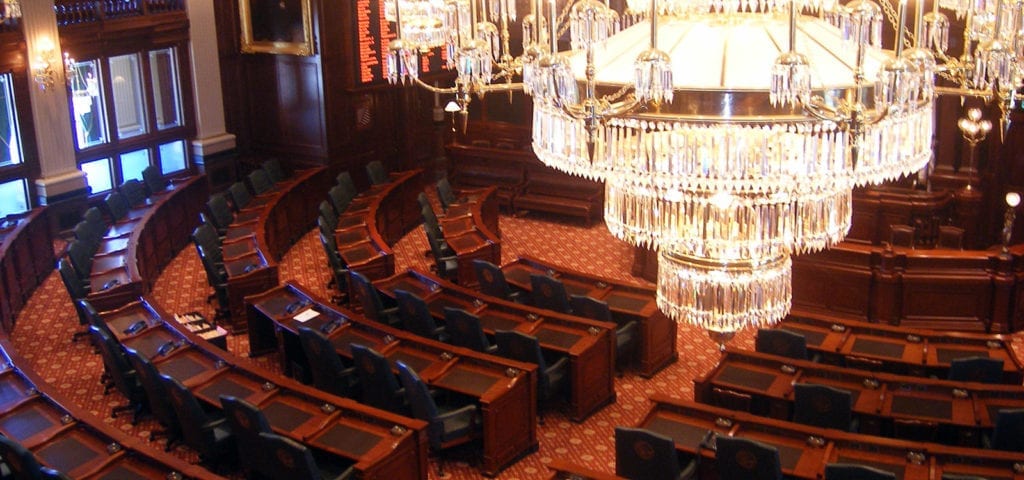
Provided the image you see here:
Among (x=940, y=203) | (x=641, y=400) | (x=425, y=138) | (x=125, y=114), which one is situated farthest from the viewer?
(x=425, y=138)

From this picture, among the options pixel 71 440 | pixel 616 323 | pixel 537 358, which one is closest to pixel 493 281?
pixel 616 323

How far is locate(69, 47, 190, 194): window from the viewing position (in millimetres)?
14829

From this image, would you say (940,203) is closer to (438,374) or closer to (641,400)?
(641,400)

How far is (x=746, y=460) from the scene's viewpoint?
688 centimetres

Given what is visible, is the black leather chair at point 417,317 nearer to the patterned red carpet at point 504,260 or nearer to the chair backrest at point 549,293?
the chair backrest at point 549,293

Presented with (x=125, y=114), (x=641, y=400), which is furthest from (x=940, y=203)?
(x=125, y=114)

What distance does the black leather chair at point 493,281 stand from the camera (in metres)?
10.8

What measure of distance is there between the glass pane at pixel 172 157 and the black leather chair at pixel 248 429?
890 centimetres

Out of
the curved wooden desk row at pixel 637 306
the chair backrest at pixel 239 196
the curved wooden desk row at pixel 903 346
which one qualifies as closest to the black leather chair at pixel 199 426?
the curved wooden desk row at pixel 637 306

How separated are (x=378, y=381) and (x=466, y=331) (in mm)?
1073

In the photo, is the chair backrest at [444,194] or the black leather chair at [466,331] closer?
the black leather chair at [466,331]

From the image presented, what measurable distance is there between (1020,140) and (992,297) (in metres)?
3.37

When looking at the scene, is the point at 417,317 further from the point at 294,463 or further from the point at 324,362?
the point at 294,463

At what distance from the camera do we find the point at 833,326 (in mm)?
9641
